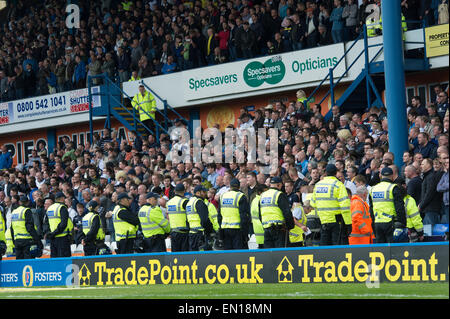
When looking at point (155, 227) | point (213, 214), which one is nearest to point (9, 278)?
point (155, 227)

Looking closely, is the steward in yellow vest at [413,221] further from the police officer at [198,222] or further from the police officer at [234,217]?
the police officer at [198,222]

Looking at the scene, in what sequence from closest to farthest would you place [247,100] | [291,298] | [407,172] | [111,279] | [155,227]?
[291,298] → [407,172] → [111,279] → [155,227] → [247,100]

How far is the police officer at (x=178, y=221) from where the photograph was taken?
17812 millimetres

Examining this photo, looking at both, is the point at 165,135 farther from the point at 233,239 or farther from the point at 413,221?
the point at 413,221

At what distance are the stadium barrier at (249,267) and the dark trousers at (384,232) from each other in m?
1.07

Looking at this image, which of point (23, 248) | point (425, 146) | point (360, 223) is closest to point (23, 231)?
point (23, 248)

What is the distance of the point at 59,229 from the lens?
19.9 m

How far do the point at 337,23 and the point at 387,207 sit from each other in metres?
9.43

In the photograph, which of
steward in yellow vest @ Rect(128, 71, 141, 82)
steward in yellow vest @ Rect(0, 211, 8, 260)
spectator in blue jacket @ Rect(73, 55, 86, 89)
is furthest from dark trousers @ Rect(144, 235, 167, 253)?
spectator in blue jacket @ Rect(73, 55, 86, 89)

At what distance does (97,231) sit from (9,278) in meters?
1.99

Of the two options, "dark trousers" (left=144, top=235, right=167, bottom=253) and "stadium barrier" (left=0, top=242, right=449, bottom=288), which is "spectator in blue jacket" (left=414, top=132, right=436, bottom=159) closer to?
"stadium barrier" (left=0, top=242, right=449, bottom=288)

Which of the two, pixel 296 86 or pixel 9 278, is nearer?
pixel 9 278

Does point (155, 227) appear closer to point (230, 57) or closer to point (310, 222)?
point (310, 222)

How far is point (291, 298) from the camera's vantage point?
481 inches
